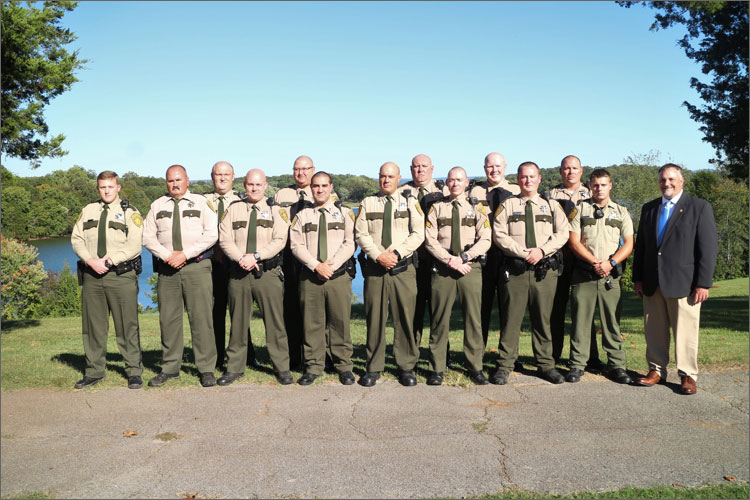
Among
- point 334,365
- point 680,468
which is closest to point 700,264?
point 680,468

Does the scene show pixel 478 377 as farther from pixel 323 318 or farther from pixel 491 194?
pixel 491 194

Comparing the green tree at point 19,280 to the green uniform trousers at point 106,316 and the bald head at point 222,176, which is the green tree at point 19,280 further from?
the bald head at point 222,176

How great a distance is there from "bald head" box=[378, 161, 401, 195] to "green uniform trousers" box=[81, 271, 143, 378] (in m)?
2.91

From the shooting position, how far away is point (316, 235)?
6.84 meters

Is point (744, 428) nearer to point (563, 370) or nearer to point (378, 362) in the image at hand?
point (563, 370)

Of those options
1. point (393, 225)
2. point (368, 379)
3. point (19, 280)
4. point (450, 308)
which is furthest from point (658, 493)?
point (19, 280)

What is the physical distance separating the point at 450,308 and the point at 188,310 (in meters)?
2.91

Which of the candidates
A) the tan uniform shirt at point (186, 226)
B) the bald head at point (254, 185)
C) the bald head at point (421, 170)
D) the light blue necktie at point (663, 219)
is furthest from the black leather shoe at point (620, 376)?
the tan uniform shirt at point (186, 226)

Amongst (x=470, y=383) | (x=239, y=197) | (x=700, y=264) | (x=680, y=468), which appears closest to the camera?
(x=680, y=468)

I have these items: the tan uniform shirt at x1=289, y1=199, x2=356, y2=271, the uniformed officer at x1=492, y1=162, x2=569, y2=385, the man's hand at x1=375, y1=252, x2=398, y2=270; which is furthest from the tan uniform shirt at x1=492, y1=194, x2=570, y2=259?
the tan uniform shirt at x1=289, y1=199, x2=356, y2=271

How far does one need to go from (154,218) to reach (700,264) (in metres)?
5.82

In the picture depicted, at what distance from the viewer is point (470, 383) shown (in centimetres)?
683

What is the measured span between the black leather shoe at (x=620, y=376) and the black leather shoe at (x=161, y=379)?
191 inches

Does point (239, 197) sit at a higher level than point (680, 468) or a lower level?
higher
